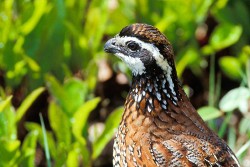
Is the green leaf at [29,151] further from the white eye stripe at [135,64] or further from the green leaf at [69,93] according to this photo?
the white eye stripe at [135,64]

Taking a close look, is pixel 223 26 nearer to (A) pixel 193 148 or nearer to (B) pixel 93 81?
(B) pixel 93 81

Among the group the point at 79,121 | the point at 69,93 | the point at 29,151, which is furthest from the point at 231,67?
the point at 29,151

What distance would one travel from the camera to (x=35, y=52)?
256 inches

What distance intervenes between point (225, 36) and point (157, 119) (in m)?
2.15

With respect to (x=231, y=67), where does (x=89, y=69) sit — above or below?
above

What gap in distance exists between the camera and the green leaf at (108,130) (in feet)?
19.7

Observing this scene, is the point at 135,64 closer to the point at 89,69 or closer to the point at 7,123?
the point at 7,123

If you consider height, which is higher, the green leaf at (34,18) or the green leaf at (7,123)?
the green leaf at (34,18)

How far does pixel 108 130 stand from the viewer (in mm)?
6016

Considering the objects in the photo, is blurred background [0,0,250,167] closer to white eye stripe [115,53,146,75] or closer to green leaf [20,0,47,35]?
green leaf [20,0,47,35]

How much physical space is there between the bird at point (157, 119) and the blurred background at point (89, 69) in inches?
27.9

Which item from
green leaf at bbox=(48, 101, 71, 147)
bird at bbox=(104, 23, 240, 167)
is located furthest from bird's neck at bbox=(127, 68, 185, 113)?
green leaf at bbox=(48, 101, 71, 147)

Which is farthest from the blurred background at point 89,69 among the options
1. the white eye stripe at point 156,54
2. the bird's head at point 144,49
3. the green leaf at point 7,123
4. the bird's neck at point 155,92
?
the white eye stripe at point 156,54

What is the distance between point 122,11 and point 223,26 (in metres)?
0.82
